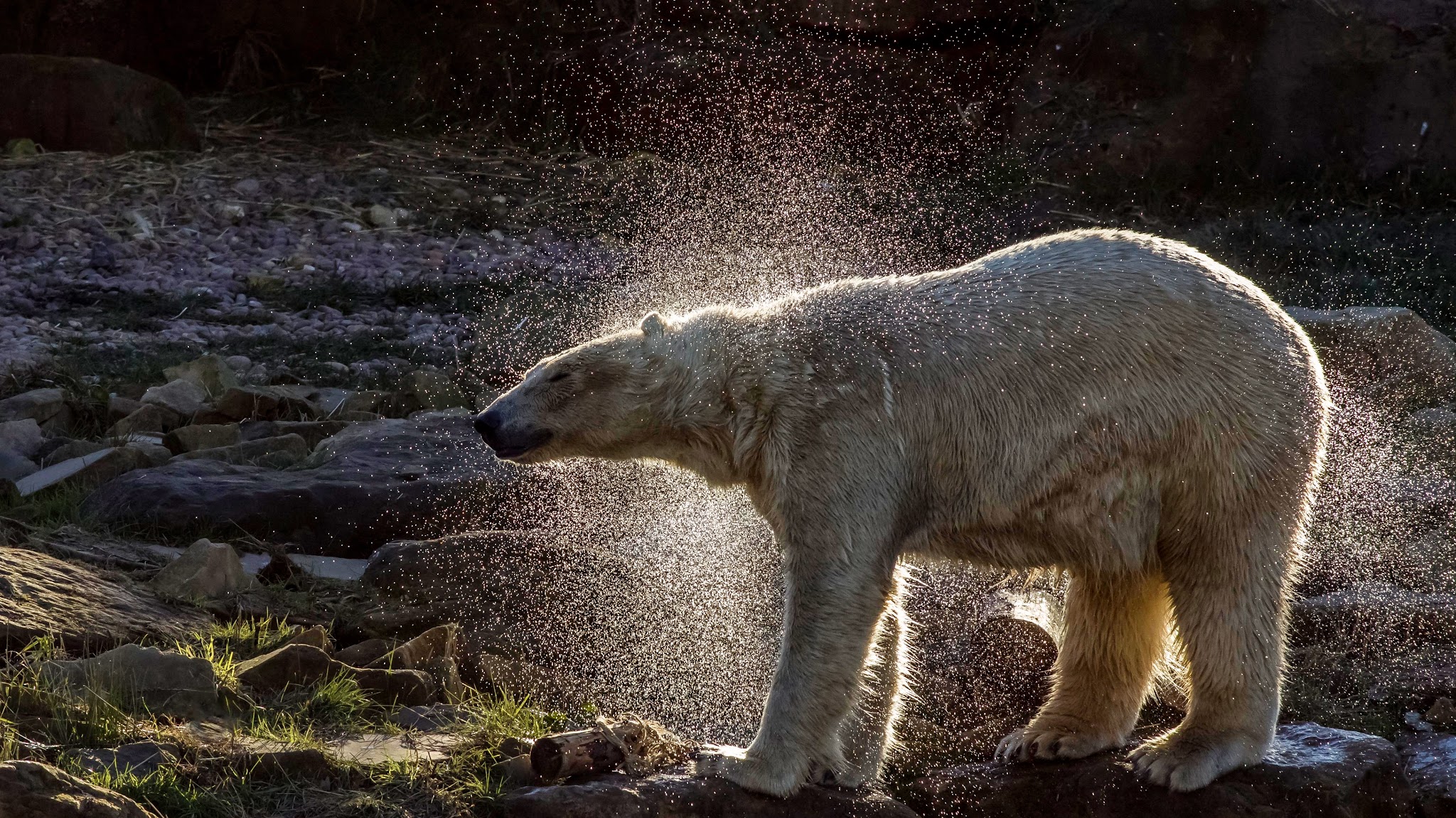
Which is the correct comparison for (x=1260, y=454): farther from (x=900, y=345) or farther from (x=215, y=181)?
(x=215, y=181)

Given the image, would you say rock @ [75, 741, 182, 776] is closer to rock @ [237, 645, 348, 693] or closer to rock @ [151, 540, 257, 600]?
rock @ [237, 645, 348, 693]

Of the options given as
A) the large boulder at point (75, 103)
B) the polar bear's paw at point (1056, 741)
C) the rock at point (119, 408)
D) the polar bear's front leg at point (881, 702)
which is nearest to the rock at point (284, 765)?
the polar bear's front leg at point (881, 702)

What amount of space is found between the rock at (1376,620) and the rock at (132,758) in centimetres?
388

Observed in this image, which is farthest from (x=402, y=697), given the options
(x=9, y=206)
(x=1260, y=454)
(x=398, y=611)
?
(x=9, y=206)

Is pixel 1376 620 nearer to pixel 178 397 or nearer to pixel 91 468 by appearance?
pixel 91 468

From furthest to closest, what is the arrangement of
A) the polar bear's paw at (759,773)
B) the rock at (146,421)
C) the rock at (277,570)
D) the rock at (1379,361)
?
the rock at (1379,361) → the rock at (146,421) → the rock at (277,570) → the polar bear's paw at (759,773)

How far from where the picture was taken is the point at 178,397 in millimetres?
7578

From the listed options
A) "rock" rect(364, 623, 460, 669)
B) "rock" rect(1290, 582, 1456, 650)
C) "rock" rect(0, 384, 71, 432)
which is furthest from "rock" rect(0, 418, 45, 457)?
"rock" rect(1290, 582, 1456, 650)

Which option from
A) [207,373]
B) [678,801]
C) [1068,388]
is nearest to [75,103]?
[207,373]

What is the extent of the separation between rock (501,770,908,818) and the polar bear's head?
36.9 inches

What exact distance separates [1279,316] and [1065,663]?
3.94 feet

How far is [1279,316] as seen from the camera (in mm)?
4250

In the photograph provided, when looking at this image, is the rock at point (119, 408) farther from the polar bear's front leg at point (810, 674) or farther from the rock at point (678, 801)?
the polar bear's front leg at point (810, 674)

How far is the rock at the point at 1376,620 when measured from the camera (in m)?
5.51
